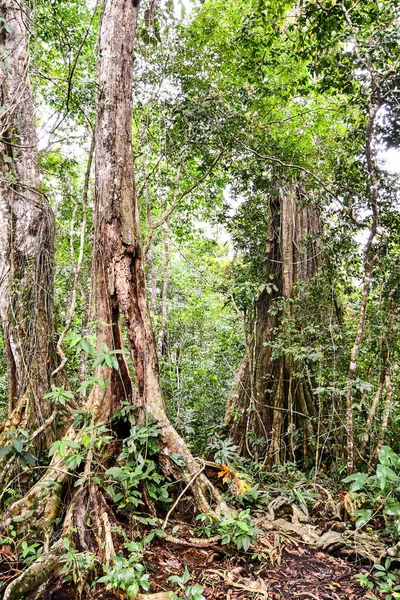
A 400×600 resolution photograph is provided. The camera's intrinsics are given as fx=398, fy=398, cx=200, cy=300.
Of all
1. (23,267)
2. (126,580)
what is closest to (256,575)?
(126,580)

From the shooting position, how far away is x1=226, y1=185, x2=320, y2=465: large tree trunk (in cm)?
525

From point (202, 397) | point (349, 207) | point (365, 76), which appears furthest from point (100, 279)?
point (202, 397)

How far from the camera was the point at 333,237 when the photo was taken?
483 cm

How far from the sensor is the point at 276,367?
5625 millimetres

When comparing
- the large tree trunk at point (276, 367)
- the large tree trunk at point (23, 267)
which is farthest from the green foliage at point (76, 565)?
the large tree trunk at point (276, 367)

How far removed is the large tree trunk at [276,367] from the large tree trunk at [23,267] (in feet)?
8.93

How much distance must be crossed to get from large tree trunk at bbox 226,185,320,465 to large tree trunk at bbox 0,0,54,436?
2.72 m

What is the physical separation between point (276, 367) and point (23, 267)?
3525 mm

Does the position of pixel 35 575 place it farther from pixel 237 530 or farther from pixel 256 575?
pixel 256 575

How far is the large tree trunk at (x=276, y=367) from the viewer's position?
17.2ft

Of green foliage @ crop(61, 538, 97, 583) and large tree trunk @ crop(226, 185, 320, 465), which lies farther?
large tree trunk @ crop(226, 185, 320, 465)

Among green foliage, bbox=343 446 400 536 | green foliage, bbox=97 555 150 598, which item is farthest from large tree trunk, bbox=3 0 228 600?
green foliage, bbox=343 446 400 536

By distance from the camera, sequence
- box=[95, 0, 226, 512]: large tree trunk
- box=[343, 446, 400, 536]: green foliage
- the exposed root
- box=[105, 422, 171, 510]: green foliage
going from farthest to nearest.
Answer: box=[95, 0, 226, 512]: large tree trunk → box=[105, 422, 171, 510]: green foliage → box=[343, 446, 400, 536]: green foliage → the exposed root

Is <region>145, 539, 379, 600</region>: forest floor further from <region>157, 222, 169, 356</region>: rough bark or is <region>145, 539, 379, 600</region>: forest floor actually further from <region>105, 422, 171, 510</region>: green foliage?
<region>157, 222, 169, 356</region>: rough bark
